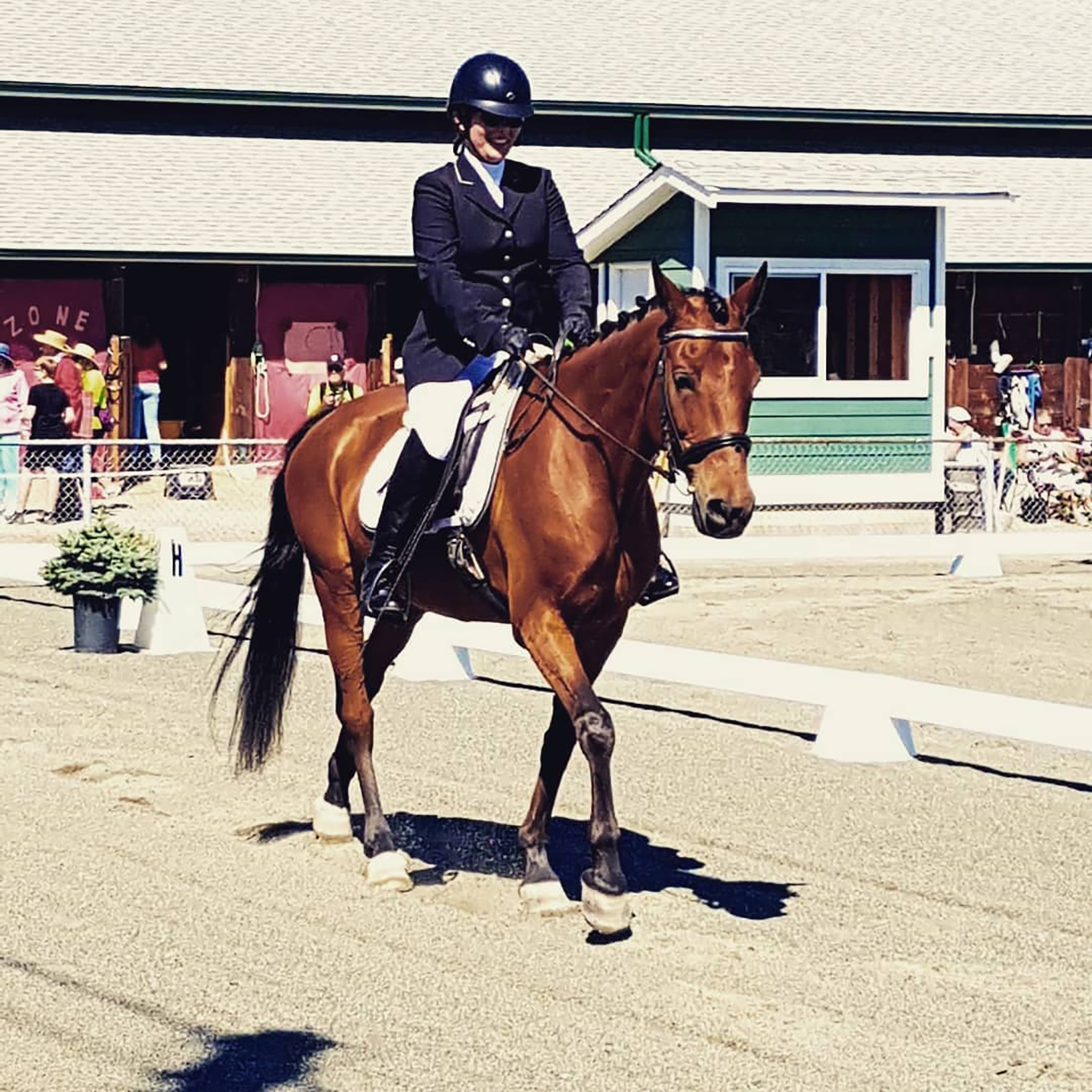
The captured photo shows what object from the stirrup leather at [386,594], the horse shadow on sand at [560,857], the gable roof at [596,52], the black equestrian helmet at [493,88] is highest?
the gable roof at [596,52]

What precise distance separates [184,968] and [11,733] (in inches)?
192

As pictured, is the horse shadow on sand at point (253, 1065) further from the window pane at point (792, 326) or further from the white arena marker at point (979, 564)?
the window pane at point (792, 326)

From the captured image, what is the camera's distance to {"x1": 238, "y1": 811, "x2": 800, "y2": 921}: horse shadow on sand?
Result: 26.9 ft

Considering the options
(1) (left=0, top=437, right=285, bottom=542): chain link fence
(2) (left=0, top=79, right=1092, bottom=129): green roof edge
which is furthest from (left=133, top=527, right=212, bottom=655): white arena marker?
(2) (left=0, top=79, right=1092, bottom=129): green roof edge

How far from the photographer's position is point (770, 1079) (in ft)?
19.6

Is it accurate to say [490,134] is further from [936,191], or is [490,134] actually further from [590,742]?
[936,191]

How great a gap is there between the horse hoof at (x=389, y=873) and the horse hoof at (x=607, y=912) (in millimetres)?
1070

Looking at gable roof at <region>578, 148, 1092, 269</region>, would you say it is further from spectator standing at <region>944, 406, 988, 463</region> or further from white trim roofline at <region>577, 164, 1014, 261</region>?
spectator standing at <region>944, 406, 988, 463</region>

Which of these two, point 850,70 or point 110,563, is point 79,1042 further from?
point 850,70

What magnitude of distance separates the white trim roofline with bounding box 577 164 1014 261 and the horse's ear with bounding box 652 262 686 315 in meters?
16.6

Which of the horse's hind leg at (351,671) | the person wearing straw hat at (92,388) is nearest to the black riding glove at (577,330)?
the horse's hind leg at (351,671)

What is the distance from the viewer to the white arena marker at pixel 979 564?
20.6m

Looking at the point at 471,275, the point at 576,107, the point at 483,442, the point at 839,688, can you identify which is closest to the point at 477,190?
the point at 471,275

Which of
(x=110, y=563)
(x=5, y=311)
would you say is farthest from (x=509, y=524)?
(x=5, y=311)
